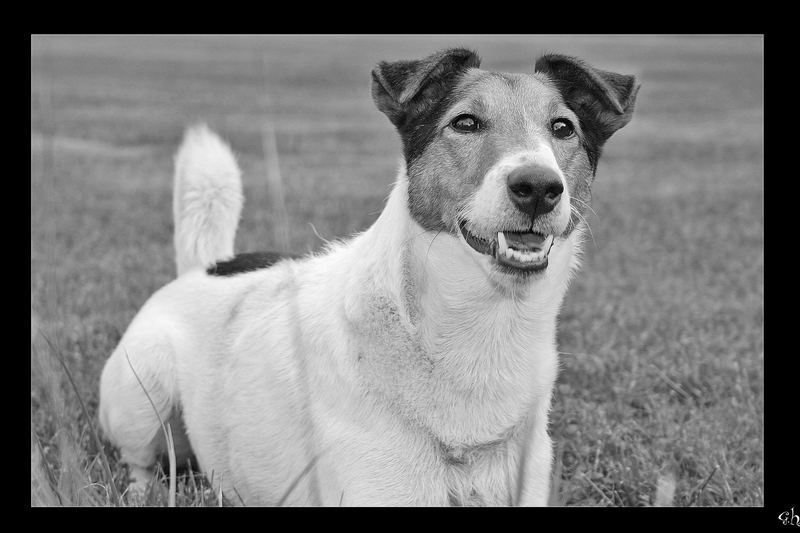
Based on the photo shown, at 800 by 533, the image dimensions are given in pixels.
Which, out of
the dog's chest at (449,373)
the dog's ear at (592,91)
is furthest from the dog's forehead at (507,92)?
the dog's chest at (449,373)

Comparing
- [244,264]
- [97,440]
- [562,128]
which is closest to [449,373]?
[562,128]

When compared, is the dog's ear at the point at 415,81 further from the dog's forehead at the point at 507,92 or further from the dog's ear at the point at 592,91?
the dog's ear at the point at 592,91

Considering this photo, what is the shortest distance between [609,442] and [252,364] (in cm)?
194

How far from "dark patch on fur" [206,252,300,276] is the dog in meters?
0.57

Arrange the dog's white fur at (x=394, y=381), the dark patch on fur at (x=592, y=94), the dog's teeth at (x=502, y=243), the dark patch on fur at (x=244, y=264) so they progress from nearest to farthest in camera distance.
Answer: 1. the dog's teeth at (x=502, y=243)
2. the dog's white fur at (x=394, y=381)
3. the dark patch on fur at (x=592, y=94)
4. the dark patch on fur at (x=244, y=264)

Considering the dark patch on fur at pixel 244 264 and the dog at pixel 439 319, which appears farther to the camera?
the dark patch on fur at pixel 244 264

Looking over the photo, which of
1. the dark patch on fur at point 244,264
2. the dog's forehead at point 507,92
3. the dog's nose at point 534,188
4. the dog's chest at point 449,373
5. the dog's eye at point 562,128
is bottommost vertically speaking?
the dog's chest at point 449,373

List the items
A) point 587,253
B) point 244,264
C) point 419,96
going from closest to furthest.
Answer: point 419,96 < point 244,264 < point 587,253

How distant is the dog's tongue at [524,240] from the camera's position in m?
3.29

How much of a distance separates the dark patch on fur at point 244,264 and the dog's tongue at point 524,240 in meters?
1.66

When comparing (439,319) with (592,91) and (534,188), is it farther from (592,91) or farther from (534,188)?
(592,91)

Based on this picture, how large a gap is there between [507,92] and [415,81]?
1.29ft

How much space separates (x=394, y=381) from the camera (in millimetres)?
3457

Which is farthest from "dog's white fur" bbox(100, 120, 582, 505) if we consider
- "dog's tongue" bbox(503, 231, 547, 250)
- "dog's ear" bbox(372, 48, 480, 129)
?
→ "dog's ear" bbox(372, 48, 480, 129)
